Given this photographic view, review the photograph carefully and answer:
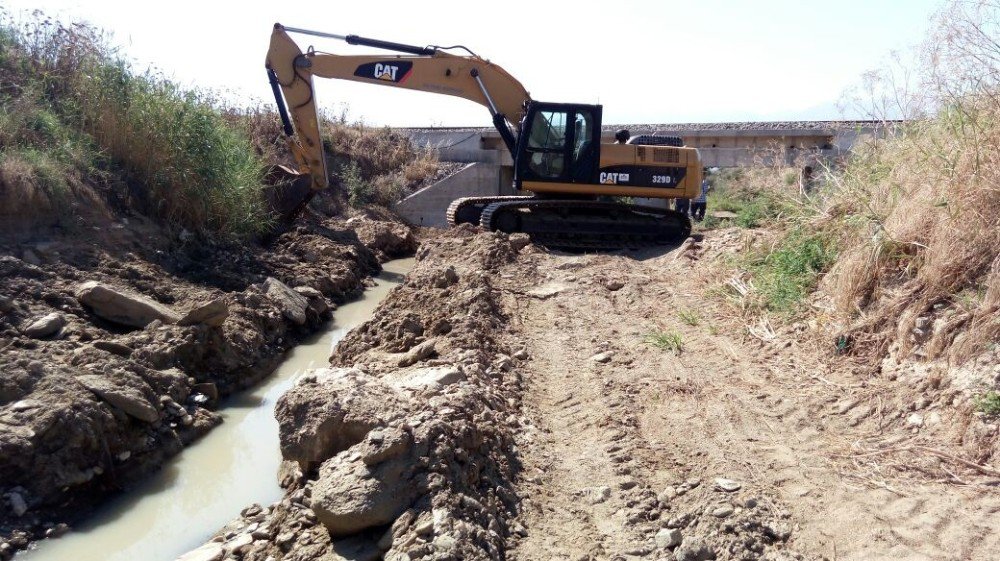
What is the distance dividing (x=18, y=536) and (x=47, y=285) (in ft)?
11.0

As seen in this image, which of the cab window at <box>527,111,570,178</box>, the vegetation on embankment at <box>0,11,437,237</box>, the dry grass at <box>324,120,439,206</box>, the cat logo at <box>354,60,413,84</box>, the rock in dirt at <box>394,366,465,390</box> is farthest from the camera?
the dry grass at <box>324,120,439,206</box>

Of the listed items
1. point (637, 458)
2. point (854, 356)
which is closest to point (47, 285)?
point (637, 458)

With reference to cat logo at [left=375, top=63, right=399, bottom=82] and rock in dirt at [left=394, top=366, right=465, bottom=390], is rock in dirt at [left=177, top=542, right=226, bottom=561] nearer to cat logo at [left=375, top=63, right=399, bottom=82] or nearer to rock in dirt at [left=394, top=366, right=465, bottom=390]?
rock in dirt at [left=394, top=366, right=465, bottom=390]

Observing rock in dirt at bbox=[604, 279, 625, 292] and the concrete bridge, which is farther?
the concrete bridge

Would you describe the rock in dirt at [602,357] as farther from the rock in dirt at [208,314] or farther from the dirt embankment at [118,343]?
the rock in dirt at [208,314]

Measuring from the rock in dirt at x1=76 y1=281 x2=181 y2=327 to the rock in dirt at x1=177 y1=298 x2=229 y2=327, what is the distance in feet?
0.60

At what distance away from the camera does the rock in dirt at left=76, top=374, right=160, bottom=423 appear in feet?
19.6

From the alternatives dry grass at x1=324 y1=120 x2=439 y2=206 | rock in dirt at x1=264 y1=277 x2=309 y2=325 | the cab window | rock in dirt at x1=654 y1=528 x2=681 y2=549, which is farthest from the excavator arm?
rock in dirt at x1=654 y1=528 x2=681 y2=549

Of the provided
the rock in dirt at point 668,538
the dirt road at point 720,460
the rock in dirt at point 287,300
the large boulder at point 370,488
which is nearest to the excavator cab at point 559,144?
the rock in dirt at point 287,300

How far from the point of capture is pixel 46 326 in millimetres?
6832

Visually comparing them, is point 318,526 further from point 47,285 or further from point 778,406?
point 47,285

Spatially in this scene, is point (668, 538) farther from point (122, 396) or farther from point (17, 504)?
point (122, 396)

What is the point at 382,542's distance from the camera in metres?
4.01

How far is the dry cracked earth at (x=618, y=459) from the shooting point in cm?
382
